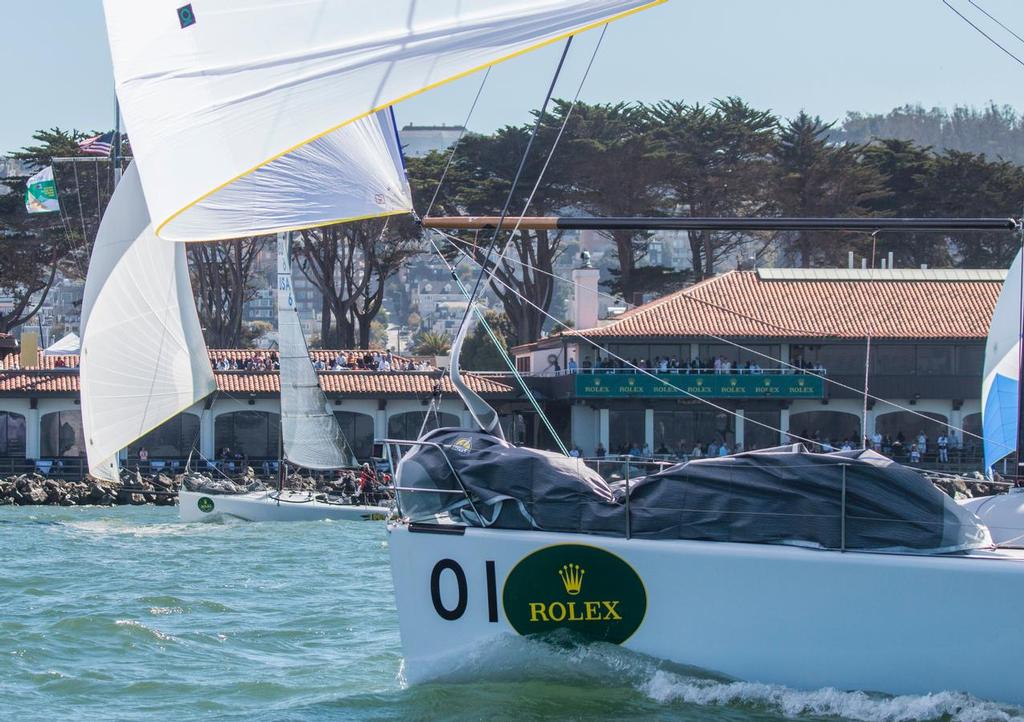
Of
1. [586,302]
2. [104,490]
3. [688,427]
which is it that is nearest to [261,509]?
[104,490]

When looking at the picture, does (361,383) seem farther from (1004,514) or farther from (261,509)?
(1004,514)

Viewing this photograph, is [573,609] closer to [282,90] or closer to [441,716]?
[441,716]

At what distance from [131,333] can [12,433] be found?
1904cm

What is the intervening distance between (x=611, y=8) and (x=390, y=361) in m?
40.2

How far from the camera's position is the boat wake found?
9180mm

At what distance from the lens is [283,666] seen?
1224 cm

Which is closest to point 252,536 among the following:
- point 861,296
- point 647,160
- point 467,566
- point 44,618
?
point 44,618

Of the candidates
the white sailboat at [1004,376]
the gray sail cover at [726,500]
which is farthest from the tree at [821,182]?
the gray sail cover at [726,500]

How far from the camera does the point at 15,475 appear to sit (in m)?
43.4

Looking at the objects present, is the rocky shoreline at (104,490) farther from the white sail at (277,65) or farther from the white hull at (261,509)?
the white sail at (277,65)

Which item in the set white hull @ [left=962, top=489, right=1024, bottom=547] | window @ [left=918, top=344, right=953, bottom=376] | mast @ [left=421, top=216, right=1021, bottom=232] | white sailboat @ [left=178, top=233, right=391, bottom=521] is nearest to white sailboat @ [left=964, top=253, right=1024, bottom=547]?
mast @ [left=421, top=216, right=1021, bottom=232]

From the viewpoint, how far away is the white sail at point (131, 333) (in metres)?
29.1

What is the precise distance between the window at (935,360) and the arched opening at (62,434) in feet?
88.0

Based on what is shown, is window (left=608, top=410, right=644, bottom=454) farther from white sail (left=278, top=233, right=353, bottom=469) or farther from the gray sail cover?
the gray sail cover
